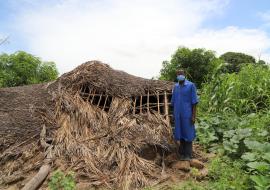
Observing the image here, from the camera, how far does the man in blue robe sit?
213 inches

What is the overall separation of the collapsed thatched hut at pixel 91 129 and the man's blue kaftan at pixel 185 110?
364 millimetres

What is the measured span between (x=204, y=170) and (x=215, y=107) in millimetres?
3554

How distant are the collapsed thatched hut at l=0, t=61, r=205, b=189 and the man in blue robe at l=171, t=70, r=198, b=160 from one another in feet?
1.10

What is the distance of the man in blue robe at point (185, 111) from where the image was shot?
5.41m

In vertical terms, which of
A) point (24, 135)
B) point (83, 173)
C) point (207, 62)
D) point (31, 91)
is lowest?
point (83, 173)

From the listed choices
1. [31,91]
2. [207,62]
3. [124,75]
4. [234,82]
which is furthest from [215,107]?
[207,62]

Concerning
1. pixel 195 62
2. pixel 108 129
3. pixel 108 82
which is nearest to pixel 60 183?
pixel 108 129

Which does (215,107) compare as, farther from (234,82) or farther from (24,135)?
(24,135)

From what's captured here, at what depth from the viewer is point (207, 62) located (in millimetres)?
15422

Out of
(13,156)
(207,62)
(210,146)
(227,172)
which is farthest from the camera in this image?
(207,62)

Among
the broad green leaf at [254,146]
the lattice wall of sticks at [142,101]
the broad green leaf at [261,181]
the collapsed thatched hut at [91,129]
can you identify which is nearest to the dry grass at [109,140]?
the collapsed thatched hut at [91,129]

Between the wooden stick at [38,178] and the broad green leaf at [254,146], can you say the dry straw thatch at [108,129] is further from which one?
the broad green leaf at [254,146]

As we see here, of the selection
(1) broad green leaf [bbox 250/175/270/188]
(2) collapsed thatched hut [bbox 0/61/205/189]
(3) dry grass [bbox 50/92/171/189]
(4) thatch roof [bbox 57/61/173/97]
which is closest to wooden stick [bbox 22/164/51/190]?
(2) collapsed thatched hut [bbox 0/61/205/189]

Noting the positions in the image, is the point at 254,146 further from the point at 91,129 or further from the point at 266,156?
the point at 91,129
